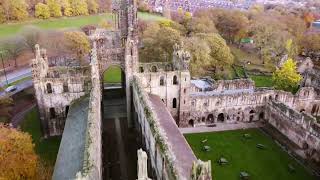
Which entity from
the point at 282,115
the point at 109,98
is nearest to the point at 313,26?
Result: the point at 282,115

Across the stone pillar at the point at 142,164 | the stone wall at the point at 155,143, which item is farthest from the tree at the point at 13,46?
the stone pillar at the point at 142,164

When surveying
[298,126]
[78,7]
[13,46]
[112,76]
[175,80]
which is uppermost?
[78,7]

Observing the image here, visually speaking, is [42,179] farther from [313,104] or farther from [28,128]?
[313,104]

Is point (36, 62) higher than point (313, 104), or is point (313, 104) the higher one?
point (36, 62)

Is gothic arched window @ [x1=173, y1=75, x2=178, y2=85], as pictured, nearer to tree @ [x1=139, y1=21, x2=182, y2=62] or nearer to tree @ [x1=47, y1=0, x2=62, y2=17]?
tree @ [x1=139, y1=21, x2=182, y2=62]

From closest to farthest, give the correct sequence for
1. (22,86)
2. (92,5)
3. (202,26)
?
(22,86) → (202,26) → (92,5)

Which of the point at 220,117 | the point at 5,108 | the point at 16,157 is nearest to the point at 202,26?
the point at 220,117

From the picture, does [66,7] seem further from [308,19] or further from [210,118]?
[308,19]
